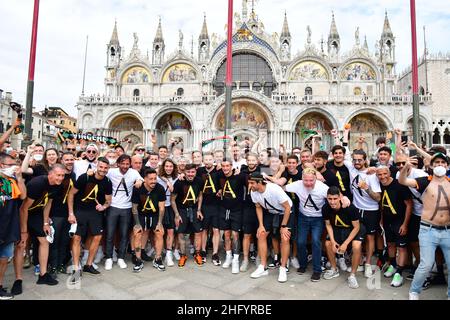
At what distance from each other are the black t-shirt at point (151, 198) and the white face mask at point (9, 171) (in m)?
2.06

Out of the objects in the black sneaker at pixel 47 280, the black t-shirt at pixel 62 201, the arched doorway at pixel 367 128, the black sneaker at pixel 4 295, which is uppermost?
the arched doorway at pixel 367 128

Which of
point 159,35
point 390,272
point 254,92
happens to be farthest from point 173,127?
point 390,272

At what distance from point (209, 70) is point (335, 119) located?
1417 centimetres

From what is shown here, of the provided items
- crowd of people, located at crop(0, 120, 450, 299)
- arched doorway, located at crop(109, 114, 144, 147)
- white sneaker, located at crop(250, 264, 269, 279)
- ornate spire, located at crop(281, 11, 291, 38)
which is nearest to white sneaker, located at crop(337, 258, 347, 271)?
crowd of people, located at crop(0, 120, 450, 299)

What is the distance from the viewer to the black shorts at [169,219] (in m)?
5.65

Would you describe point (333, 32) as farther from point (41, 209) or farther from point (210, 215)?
point (41, 209)

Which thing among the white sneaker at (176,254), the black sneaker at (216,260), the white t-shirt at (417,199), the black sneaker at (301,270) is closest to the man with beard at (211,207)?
the black sneaker at (216,260)

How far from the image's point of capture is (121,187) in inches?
213

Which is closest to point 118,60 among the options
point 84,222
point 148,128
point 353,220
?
point 148,128

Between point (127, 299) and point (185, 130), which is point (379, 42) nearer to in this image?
point (185, 130)

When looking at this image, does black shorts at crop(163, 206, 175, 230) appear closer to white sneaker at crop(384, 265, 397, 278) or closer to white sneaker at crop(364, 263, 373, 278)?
white sneaker at crop(364, 263, 373, 278)

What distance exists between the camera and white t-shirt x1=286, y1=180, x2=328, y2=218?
4.82 metres

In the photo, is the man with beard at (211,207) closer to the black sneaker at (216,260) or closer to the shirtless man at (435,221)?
the black sneaker at (216,260)

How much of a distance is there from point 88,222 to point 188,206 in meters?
1.87
